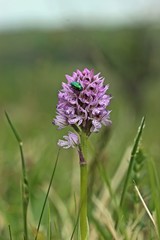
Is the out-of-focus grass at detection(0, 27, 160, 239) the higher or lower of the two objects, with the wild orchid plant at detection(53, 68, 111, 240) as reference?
higher

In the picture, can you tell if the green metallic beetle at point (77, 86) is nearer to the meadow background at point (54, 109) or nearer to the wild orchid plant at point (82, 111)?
the wild orchid plant at point (82, 111)

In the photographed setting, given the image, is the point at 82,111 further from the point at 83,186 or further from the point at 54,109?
the point at 54,109

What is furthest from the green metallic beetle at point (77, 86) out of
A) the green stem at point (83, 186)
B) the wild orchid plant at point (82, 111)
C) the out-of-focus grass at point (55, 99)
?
the out-of-focus grass at point (55, 99)

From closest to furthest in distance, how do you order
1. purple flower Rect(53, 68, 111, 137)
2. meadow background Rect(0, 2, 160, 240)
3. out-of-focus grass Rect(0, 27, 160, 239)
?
purple flower Rect(53, 68, 111, 137) < meadow background Rect(0, 2, 160, 240) < out-of-focus grass Rect(0, 27, 160, 239)

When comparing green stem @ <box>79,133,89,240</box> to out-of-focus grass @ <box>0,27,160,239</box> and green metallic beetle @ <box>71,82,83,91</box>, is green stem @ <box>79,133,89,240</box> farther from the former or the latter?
out-of-focus grass @ <box>0,27,160,239</box>

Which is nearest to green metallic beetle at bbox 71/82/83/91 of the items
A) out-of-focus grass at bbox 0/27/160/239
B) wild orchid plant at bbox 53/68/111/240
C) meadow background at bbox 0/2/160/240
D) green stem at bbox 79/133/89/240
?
wild orchid plant at bbox 53/68/111/240

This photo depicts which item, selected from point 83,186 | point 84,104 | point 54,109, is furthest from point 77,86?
point 54,109

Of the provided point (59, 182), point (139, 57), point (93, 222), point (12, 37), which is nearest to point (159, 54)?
point (139, 57)

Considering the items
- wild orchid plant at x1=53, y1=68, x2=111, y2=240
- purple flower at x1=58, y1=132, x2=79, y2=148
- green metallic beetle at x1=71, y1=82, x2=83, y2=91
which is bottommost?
purple flower at x1=58, y1=132, x2=79, y2=148
